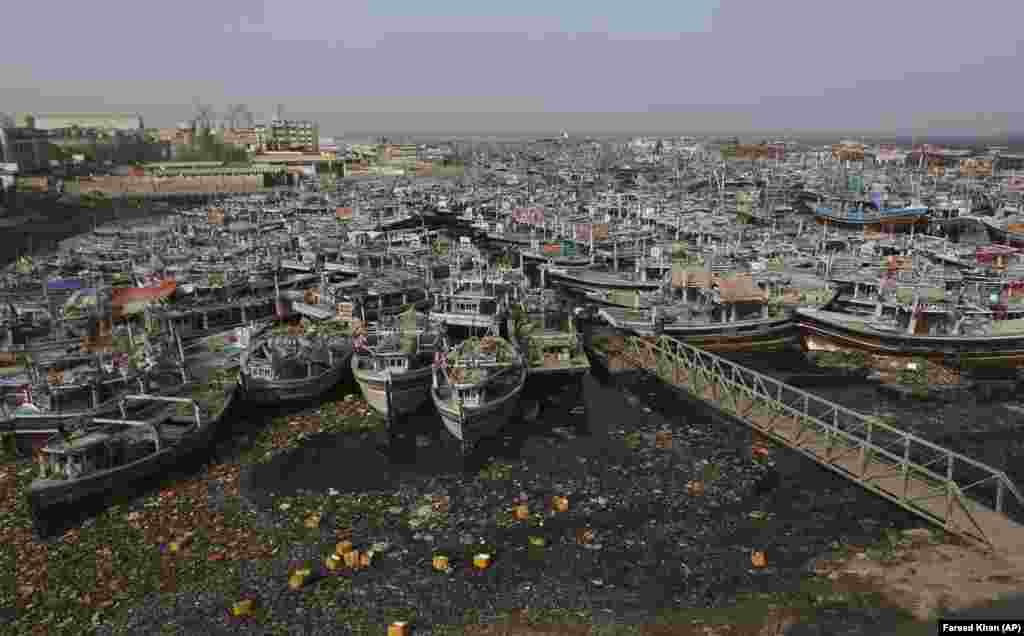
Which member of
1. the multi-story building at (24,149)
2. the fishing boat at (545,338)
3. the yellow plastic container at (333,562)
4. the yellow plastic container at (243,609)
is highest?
the multi-story building at (24,149)

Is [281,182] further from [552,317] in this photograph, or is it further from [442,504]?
[442,504]

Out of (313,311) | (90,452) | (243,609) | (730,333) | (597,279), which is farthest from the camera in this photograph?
(597,279)

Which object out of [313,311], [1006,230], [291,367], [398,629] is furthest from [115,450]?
[1006,230]

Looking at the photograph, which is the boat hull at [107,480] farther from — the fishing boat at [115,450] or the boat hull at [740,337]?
the boat hull at [740,337]

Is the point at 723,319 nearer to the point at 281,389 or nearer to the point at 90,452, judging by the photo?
the point at 281,389

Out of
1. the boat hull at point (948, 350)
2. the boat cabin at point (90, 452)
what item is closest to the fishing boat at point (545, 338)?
the boat hull at point (948, 350)

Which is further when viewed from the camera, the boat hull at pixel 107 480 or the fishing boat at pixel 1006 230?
the fishing boat at pixel 1006 230

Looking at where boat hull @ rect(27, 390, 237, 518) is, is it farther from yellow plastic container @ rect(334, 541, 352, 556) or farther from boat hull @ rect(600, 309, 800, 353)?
boat hull @ rect(600, 309, 800, 353)
